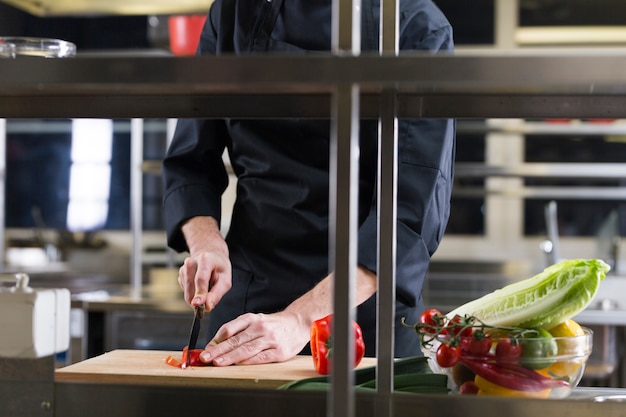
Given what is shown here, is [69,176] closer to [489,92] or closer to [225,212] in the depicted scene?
[225,212]

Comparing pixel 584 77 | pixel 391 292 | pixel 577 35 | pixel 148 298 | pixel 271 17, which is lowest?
pixel 148 298

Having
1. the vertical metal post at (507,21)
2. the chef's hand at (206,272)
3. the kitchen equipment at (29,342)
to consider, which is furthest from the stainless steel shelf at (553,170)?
the kitchen equipment at (29,342)

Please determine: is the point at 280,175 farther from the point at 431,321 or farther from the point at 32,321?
the point at 32,321

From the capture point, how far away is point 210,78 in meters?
0.70

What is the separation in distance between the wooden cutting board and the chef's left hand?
0.05 feet

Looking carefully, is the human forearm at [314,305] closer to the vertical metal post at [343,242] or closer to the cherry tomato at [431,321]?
the cherry tomato at [431,321]

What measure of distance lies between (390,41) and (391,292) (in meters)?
0.26

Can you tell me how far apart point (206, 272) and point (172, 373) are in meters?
0.29

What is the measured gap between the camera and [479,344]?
878 mm

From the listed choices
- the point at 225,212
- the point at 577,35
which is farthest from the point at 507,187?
the point at 225,212

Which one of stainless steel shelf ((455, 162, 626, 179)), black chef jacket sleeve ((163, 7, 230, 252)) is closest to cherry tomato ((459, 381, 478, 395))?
black chef jacket sleeve ((163, 7, 230, 252))

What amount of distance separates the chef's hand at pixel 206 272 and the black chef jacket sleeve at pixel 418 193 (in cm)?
23

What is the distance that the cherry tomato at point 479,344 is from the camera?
2.87 ft

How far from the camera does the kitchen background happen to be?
3.33 meters
